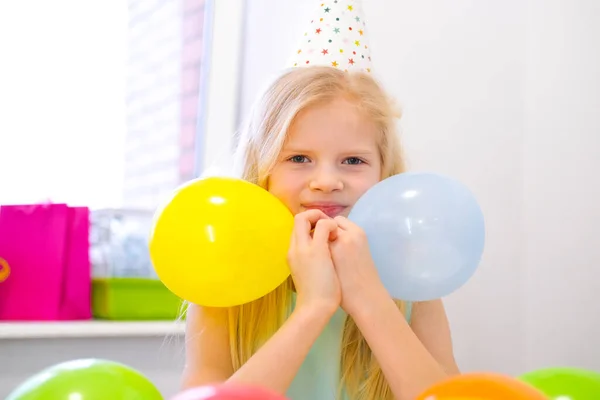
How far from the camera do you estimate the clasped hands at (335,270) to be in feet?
2.90

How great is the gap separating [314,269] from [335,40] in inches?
19.9

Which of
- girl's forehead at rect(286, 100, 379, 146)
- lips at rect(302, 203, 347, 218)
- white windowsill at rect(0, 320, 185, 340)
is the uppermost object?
girl's forehead at rect(286, 100, 379, 146)

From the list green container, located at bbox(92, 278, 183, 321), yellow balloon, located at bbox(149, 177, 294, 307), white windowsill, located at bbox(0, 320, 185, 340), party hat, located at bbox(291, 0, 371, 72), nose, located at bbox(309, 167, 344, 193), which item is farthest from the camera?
green container, located at bbox(92, 278, 183, 321)

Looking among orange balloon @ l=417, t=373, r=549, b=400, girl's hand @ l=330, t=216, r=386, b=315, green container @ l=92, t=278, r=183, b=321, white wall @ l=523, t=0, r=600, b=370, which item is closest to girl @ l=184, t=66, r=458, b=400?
girl's hand @ l=330, t=216, r=386, b=315

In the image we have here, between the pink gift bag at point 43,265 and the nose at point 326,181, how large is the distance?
2.35 feet

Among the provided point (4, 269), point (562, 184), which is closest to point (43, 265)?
point (4, 269)

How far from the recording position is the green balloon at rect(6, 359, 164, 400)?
676 millimetres

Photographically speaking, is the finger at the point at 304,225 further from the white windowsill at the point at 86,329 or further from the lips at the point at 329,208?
the white windowsill at the point at 86,329

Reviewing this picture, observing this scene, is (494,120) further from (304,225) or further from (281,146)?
(304,225)

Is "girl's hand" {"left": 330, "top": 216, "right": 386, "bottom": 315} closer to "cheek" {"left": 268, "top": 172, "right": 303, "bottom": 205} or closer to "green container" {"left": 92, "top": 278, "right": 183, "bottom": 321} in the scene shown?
"cheek" {"left": 268, "top": 172, "right": 303, "bottom": 205}

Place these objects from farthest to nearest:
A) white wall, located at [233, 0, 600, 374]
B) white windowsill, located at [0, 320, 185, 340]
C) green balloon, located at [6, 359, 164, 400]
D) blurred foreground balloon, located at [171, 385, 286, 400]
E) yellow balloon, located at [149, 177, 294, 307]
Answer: white wall, located at [233, 0, 600, 374]
white windowsill, located at [0, 320, 185, 340]
yellow balloon, located at [149, 177, 294, 307]
green balloon, located at [6, 359, 164, 400]
blurred foreground balloon, located at [171, 385, 286, 400]

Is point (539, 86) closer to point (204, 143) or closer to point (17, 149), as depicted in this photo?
point (204, 143)

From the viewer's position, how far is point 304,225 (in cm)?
92

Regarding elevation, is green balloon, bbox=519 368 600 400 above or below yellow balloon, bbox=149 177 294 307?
below
